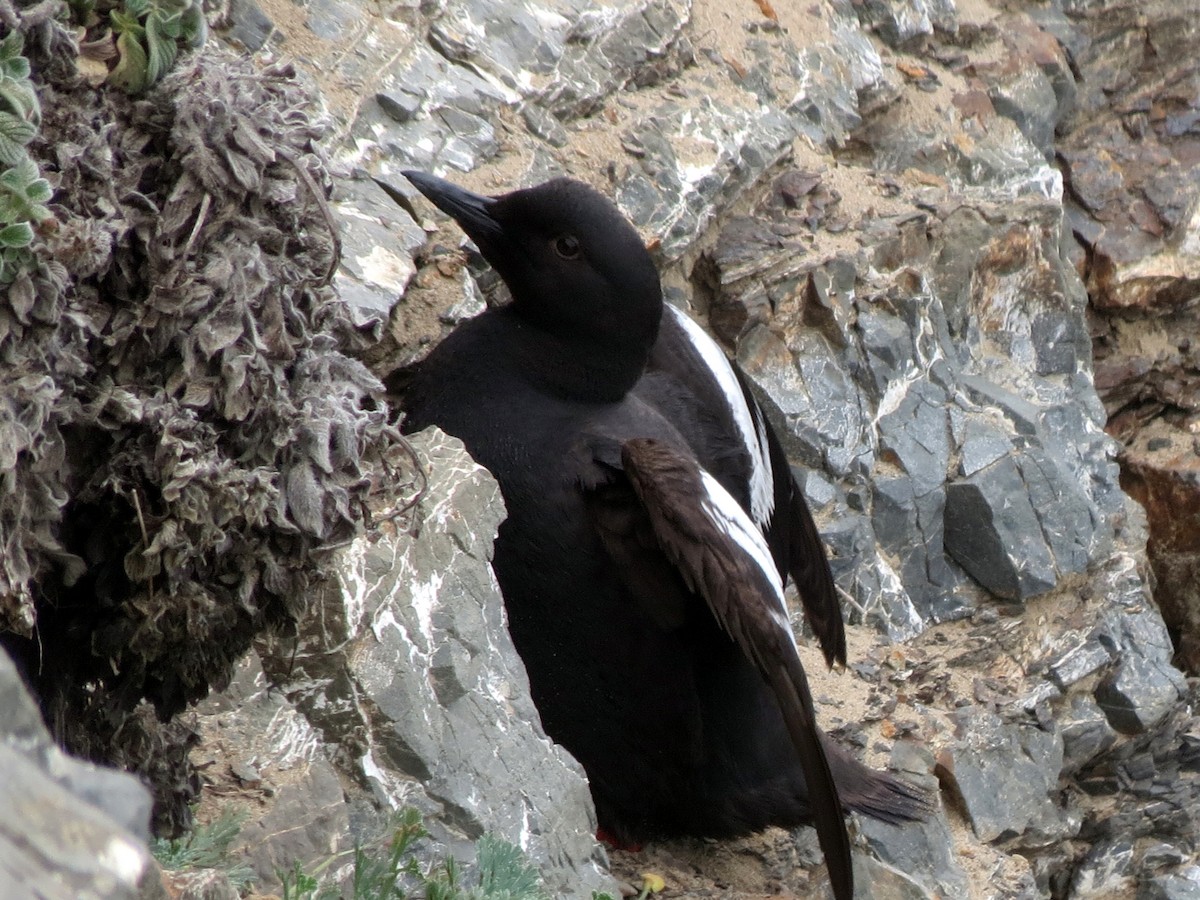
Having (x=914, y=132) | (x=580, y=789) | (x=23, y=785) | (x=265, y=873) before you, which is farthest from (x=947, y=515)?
(x=23, y=785)

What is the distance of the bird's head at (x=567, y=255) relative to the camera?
429 cm

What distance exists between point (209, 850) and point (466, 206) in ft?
6.91

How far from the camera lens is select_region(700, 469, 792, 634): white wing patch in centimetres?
390

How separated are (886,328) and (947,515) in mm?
723

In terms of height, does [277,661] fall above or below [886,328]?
below

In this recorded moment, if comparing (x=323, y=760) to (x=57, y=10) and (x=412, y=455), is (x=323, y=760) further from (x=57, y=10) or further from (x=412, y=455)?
(x=57, y=10)

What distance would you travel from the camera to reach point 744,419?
4.86m

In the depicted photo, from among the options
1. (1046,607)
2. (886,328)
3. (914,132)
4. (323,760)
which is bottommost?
(323,760)

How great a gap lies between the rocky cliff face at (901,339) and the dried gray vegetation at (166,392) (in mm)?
751

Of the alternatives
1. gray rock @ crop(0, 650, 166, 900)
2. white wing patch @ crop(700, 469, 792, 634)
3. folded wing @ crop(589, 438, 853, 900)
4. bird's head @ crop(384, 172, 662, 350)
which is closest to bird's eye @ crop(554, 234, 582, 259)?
bird's head @ crop(384, 172, 662, 350)

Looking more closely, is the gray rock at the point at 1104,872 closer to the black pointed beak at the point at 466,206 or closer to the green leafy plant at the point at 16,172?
the black pointed beak at the point at 466,206

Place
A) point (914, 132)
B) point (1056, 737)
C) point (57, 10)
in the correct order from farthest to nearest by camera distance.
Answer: point (914, 132)
point (1056, 737)
point (57, 10)

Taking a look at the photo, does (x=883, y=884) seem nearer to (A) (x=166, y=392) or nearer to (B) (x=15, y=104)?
(A) (x=166, y=392)

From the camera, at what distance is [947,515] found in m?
5.73
